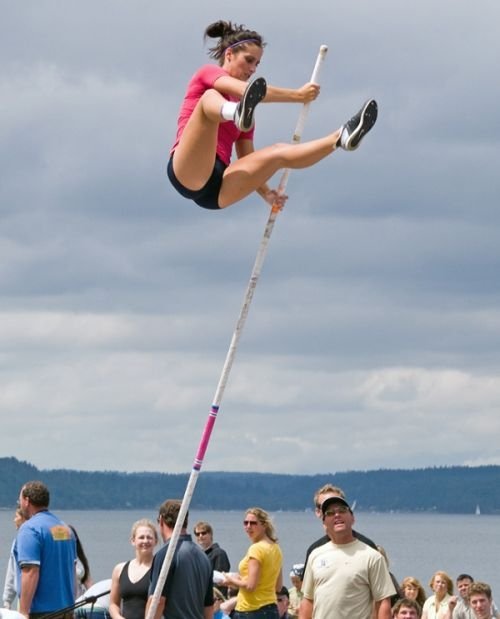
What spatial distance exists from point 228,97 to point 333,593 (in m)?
3.29

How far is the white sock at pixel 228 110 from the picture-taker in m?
8.91

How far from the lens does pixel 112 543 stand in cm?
14262

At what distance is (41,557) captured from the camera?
11555 mm

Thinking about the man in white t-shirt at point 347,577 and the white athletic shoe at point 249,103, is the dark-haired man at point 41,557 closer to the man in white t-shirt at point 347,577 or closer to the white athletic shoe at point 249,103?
the man in white t-shirt at point 347,577

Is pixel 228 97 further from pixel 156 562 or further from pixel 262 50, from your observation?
pixel 156 562

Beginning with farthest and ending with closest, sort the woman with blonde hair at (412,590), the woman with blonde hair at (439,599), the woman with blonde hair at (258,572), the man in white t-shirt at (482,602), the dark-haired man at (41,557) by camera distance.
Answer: the woman with blonde hair at (439,599)
the woman with blonde hair at (412,590)
the woman with blonde hair at (258,572)
the man in white t-shirt at (482,602)
the dark-haired man at (41,557)

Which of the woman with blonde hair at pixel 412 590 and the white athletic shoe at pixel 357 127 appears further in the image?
the woman with blonde hair at pixel 412 590

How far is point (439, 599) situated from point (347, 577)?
262 inches

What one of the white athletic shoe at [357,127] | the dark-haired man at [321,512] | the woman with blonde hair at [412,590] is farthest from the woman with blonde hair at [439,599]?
the white athletic shoe at [357,127]

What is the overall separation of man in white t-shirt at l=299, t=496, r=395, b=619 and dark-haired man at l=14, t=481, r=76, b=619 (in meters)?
2.21

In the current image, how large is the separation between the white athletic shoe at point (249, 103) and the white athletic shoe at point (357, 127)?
1.74 feet

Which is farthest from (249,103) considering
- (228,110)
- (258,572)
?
(258,572)

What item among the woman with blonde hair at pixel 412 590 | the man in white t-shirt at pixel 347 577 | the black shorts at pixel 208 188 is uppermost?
the black shorts at pixel 208 188

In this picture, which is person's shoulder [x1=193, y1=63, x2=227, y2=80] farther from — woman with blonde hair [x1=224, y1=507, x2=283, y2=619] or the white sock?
woman with blonde hair [x1=224, y1=507, x2=283, y2=619]
